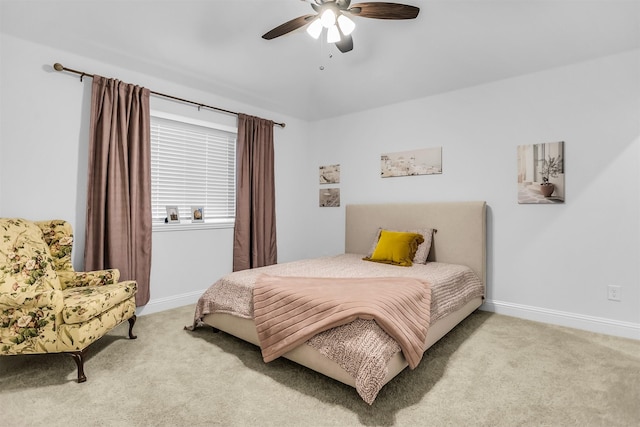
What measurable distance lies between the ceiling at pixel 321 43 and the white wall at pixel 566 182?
232mm

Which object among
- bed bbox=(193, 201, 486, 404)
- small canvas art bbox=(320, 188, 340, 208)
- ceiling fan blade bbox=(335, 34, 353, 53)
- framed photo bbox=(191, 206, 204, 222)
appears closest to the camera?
bed bbox=(193, 201, 486, 404)

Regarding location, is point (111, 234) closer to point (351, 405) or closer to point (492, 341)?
point (351, 405)

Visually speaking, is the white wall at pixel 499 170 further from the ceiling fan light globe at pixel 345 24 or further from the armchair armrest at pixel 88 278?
the ceiling fan light globe at pixel 345 24

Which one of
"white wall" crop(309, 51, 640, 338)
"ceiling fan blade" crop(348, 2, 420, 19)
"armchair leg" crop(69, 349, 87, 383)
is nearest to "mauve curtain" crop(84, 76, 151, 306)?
"armchair leg" crop(69, 349, 87, 383)

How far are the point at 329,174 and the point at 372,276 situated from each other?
2.34 meters

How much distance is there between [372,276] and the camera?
2797 mm

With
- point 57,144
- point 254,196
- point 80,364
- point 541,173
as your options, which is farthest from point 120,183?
point 541,173

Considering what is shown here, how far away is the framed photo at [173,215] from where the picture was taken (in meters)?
3.60

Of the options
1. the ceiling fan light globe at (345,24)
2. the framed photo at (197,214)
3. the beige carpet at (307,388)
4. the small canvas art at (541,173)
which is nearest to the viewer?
the beige carpet at (307,388)

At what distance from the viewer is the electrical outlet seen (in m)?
2.86

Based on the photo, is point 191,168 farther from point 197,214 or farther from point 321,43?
point 321,43

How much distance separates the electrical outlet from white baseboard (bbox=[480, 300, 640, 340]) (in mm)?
195

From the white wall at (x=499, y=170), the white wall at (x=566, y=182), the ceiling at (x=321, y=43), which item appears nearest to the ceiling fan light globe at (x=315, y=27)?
the ceiling at (x=321, y=43)

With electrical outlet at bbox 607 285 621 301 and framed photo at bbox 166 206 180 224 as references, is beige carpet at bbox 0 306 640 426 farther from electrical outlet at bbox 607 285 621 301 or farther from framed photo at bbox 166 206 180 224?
framed photo at bbox 166 206 180 224
